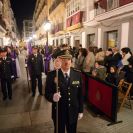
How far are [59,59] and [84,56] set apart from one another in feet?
17.7

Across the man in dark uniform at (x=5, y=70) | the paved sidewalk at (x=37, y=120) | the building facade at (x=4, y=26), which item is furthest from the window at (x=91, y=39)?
the building facade at (x=4, y=26)

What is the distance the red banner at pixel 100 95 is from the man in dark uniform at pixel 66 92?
2149mm

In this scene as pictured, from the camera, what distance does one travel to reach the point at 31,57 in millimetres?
8602

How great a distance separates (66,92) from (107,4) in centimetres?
1141

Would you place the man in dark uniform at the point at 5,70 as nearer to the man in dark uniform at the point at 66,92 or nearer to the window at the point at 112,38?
the man in dark uniform at the point at 66,92

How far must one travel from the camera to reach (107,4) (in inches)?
551

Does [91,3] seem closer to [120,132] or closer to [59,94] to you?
[120,132]

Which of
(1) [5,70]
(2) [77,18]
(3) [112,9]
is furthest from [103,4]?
(1) [5,70]

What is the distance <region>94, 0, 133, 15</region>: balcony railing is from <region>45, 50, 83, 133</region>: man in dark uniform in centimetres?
854

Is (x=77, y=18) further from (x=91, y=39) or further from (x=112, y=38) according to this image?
(x=112, y=38)

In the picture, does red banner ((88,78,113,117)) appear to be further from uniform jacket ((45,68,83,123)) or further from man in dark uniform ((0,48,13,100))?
man in dark uniform ((0,48,13,100))

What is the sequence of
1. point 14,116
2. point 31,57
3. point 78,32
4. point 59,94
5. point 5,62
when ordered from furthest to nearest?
point 78,32, point 31,57, point 5,62, point 14,116, point 59,94

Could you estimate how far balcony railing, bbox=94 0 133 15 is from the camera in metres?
12.1

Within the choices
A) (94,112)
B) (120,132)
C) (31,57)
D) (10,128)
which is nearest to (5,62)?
(31,57)
